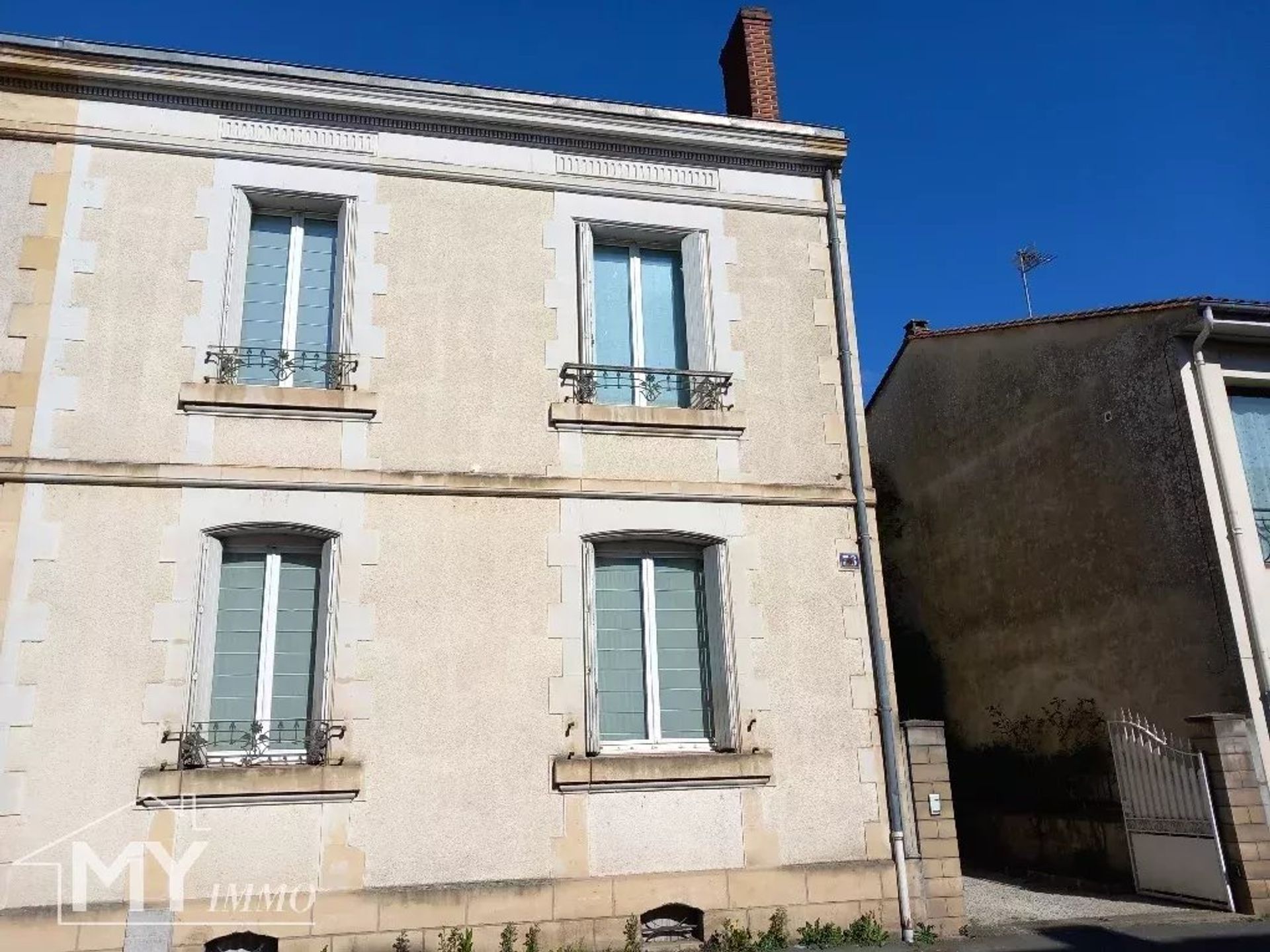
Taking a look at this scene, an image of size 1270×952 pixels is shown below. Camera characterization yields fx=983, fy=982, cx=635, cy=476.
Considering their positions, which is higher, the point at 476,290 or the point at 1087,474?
the point at 476,290

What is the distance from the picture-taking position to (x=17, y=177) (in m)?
7.11

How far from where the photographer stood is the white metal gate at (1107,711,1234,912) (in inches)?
305

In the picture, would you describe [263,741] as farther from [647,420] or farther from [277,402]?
[647,420]

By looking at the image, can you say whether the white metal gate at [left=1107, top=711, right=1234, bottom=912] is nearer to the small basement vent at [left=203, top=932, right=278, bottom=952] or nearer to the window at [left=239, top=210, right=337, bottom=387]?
the small basement vent at [left=203, top=932, right=278, bottom=952]

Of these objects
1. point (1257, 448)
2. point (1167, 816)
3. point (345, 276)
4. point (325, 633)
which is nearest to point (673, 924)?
point (325, 633)

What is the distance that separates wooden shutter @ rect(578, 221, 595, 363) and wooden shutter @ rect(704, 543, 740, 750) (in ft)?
5.96

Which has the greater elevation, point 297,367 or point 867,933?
point 297,367

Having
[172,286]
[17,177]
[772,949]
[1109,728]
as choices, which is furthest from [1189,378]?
[17,177]

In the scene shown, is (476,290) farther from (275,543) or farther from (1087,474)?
(1087,474)

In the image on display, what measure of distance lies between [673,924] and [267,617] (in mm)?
3426

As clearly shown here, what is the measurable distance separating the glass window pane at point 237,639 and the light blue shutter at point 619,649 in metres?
2.32

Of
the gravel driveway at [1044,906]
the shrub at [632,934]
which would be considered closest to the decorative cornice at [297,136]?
the shrub at [632,934]

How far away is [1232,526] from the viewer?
8461 millimetres

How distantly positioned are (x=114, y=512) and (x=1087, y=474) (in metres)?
8.68
